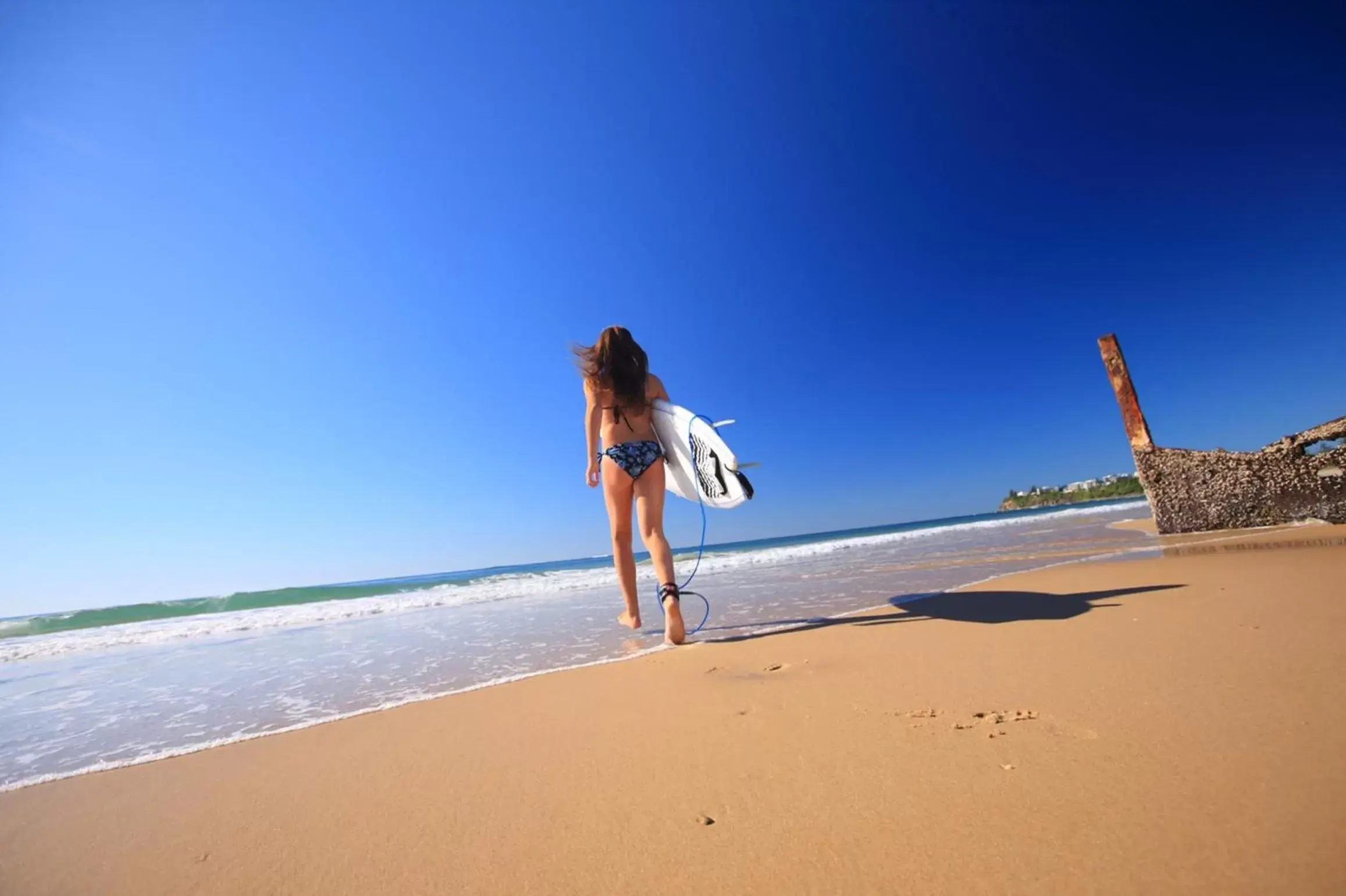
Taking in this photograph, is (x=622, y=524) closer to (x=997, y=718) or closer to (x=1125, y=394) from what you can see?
(x=997, y=718)

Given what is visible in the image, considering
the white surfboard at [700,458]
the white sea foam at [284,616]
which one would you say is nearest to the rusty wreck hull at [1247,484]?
the white sea foam at [284,616]

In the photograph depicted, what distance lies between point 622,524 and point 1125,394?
22.6 ft

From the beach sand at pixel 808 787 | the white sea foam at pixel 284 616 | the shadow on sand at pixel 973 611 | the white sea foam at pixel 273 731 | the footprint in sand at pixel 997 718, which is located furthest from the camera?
the white sea foam at pixel 284 616

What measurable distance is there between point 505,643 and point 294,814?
108 inches

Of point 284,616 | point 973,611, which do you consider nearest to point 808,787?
point 973,611

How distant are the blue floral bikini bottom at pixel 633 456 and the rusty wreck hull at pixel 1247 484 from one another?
6748mm

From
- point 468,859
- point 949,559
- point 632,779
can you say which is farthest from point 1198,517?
point 468,859

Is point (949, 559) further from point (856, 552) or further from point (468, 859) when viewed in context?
point (468, 859)

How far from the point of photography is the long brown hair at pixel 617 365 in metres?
3.86

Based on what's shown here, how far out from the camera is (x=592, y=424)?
3924 millimetres

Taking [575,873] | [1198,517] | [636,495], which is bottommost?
[575,873]

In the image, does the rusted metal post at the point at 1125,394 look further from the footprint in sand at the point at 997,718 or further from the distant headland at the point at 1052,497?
the distant headland at the point at 1052,497

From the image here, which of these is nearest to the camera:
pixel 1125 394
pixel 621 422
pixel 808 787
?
pixel 808 787

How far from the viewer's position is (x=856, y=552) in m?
12.6
